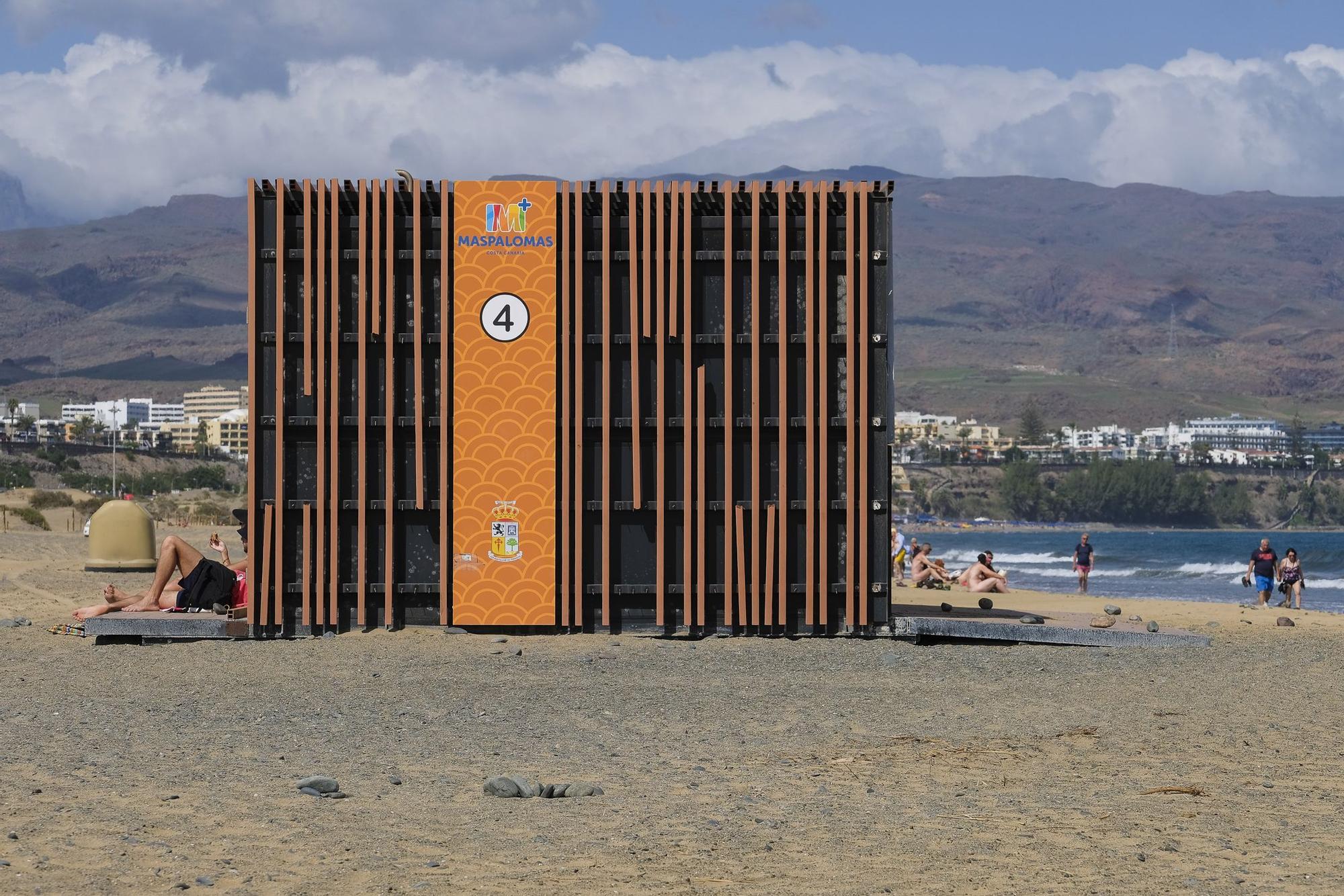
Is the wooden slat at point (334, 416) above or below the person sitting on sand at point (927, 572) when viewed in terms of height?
above

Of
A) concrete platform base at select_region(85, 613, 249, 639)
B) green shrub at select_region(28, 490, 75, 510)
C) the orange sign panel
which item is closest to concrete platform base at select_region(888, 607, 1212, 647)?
the orange sign panel

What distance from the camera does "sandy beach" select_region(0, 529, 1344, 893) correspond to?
8.04 metres

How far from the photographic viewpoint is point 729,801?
9703 mm

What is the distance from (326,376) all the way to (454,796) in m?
8.58

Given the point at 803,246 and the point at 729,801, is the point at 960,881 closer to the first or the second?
the point at 729,801

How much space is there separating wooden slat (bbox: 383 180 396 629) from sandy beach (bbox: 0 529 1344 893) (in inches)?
21.4

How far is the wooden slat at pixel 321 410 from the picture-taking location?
686 inches

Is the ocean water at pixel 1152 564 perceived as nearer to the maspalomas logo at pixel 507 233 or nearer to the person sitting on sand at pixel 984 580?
the person sitting on sand at pixel 984 580

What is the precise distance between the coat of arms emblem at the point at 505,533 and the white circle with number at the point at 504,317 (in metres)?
1.73

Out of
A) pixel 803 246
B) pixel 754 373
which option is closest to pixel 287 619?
pixel 754 373

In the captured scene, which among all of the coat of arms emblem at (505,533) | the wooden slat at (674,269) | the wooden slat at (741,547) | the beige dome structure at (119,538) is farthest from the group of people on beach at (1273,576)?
the beige dome structure at (119,538)

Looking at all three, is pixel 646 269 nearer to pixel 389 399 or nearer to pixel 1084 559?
pixel 389 399

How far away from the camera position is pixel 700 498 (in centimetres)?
1738

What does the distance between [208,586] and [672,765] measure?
8.99m
